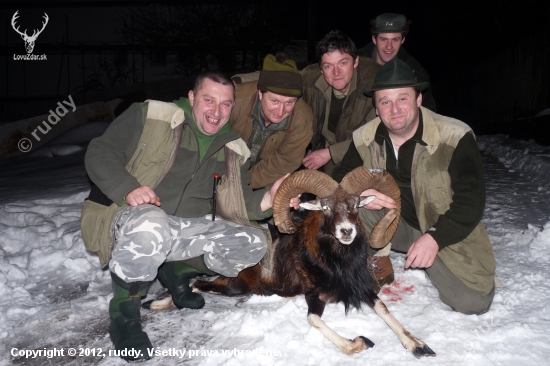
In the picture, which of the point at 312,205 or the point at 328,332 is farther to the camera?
the point at 312,205

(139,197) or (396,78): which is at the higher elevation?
(396,78)

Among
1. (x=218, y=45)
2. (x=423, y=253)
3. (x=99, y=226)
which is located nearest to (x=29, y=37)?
(x=218, y=45)

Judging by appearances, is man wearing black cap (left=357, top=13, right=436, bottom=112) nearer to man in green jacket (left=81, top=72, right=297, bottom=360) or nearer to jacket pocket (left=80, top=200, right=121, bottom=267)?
man in green jacket (left=81, top=72, right=297, bottom=360)

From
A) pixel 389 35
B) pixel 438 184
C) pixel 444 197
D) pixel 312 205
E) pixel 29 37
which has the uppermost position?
pixel 29 37

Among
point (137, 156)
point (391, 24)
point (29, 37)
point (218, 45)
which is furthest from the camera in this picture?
point (29, 37)

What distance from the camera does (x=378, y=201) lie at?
367 centimetres

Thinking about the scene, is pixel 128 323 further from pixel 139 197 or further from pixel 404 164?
pixel 404 164

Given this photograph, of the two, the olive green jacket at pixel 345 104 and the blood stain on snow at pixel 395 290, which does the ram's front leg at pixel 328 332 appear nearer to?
the blood stain on snow at pixel 395 290

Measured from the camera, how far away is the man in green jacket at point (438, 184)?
329cm

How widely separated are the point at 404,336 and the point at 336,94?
2.87 meters

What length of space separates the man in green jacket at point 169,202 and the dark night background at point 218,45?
1075 centimetres

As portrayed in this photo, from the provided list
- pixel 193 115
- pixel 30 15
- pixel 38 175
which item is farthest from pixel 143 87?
pixel 193 115

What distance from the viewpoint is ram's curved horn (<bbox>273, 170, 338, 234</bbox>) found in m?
3.55

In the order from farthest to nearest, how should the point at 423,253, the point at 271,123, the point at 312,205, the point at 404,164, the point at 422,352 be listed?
the point at 271,123
the point at 404,164
the point at 312,205
the point at 423,253
the point at 422,352
